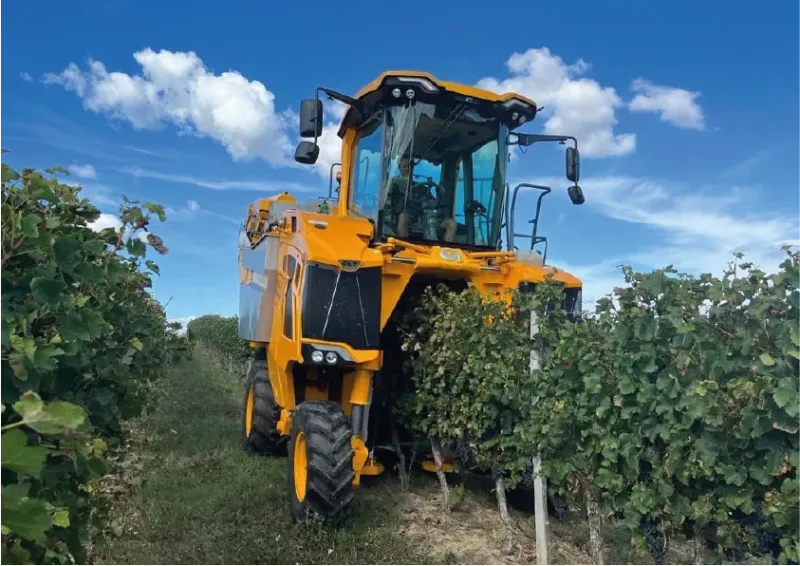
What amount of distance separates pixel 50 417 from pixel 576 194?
5.95 meters

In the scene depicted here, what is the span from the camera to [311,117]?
18.8 feet

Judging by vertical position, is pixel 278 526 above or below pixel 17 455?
below

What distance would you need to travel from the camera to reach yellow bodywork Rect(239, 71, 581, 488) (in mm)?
5387

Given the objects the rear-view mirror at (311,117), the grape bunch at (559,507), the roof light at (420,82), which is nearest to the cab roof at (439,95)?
the roof light at (420,82)

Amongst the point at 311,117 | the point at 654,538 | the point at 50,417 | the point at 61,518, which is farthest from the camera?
the point at 311,117

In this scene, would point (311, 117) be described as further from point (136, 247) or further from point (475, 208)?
point (136, 247)

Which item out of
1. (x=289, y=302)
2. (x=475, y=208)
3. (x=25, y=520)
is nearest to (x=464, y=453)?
(x=289, y=302)

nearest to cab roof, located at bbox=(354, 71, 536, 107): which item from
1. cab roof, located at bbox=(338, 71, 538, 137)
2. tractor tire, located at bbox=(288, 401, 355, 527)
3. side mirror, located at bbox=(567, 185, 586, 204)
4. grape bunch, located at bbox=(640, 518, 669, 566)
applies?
cab roof, located at bbox=(338, 71, 538, 137)

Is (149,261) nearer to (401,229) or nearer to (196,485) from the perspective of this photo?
(401,229)

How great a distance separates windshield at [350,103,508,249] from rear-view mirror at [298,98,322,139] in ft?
2.10

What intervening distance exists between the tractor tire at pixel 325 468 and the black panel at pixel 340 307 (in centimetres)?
59

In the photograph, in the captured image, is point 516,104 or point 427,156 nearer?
point 427,156

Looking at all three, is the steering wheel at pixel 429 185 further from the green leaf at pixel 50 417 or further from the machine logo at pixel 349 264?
the green leaf at pixel 50 417

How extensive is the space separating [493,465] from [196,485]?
3.22 meters
